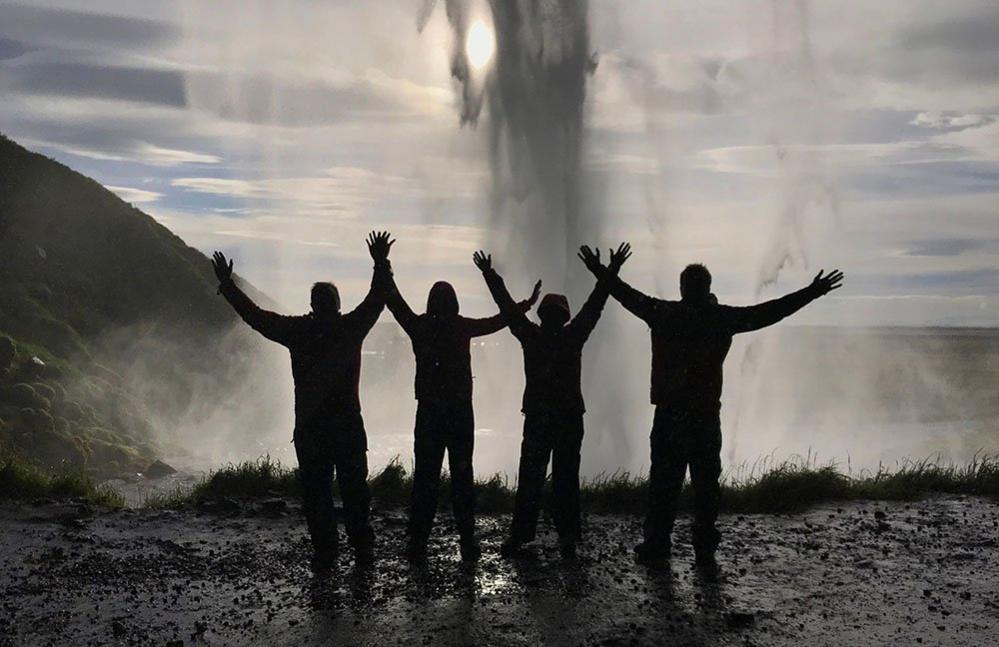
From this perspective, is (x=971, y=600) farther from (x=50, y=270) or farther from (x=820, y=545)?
(x=50, y=270)

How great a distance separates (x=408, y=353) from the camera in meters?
95.5

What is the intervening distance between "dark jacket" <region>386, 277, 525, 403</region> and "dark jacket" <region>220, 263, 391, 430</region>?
0.98ft

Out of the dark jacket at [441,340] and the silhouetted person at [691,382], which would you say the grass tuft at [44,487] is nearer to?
the dark jacket at [441,340]

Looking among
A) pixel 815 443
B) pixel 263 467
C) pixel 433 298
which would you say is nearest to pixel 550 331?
pixel 433 298

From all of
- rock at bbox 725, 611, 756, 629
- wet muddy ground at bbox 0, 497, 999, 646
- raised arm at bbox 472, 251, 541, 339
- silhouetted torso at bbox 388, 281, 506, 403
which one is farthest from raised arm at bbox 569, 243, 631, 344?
rock at bbox 725, 611, 756, 629

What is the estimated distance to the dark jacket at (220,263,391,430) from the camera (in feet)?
26.7

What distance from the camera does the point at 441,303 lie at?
8430 millimetres

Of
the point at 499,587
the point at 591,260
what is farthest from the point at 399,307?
the point at 499,587

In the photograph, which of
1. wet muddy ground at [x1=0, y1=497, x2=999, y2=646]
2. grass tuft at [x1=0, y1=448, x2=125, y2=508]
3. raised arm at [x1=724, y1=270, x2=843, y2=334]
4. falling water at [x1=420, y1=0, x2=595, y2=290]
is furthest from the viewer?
falling water at [x1=420, y1=0, x2=595, y2=290]

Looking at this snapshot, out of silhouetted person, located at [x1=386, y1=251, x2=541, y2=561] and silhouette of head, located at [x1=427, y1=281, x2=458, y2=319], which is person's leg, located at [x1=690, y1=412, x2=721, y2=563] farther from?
silhouette of head, located at [x1=427, y1=281, x2=458, y2=319]

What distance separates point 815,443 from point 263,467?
47.8 metres

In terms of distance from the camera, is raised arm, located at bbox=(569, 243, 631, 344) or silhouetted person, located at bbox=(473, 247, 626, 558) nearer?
raised arm, located at bbox=(569, 243, 631, 344)

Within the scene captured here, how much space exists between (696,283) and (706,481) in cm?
186

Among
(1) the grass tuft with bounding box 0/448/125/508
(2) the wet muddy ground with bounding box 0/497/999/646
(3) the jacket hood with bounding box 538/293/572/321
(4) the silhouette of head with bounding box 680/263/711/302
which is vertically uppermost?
(4) the silhouette of head with bounding box 680/263/711/302
